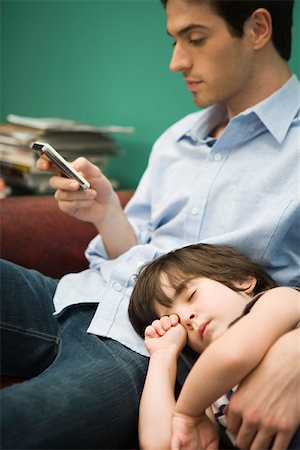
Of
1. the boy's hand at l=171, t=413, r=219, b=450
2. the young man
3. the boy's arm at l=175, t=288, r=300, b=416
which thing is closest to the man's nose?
the young man

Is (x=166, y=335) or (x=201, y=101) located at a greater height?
(x=201, y=101)

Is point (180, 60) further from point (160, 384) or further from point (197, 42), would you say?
point (160, 384)

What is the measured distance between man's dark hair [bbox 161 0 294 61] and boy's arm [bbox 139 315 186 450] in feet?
2.28

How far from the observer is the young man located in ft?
2.63

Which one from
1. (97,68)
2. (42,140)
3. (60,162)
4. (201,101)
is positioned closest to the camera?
(60,162)

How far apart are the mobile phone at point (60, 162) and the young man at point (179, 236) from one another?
0.04 meters

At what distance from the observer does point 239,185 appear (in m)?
1.23

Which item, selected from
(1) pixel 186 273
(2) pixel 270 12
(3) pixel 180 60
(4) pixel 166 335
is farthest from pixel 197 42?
(4) pixel 166 335

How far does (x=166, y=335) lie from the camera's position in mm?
973

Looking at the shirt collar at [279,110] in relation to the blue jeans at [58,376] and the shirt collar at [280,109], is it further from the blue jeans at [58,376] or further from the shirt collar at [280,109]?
the blue jeans at [58,376]

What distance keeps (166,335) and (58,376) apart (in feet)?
0.66

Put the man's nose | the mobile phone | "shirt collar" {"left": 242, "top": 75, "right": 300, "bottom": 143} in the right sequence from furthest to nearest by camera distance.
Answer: the man's nose < "shirt collar" {"left": 242, "top": 75, "right": 300, "bottom": 143} < the mobile phone

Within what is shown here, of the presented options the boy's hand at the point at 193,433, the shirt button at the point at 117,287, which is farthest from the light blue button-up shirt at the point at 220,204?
the boy's hand at the point at 193,433

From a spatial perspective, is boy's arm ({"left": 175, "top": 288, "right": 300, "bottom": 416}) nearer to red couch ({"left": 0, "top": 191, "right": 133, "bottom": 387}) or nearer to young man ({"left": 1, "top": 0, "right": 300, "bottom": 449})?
young man ({"left": 1, "top": 0, "right": 300, "bottom": 449})
